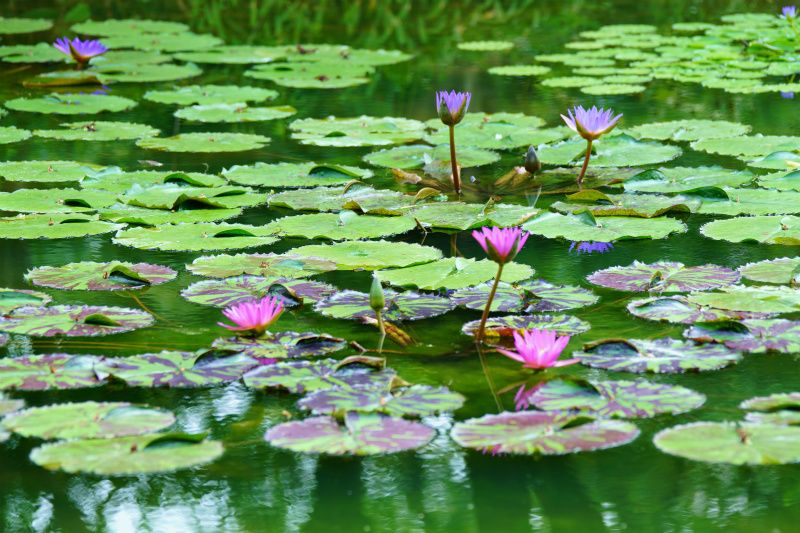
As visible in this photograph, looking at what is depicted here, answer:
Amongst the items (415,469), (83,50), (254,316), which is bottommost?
(415,469)

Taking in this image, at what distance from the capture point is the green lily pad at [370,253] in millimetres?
2787

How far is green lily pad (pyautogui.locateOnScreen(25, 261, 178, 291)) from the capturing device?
2.67 metres

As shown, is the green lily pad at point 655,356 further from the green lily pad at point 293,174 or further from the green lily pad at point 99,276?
the green lily pad at point 293,174

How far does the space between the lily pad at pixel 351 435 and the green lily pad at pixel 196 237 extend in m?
1.14

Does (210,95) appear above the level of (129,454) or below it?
above

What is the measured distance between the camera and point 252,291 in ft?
8.45

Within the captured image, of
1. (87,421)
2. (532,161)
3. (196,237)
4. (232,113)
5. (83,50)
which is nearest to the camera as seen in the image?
(87,421)

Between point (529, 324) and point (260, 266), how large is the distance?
2.42 feet

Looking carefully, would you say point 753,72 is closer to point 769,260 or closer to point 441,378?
point 769,260

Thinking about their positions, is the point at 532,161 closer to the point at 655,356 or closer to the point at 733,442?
the point at 655,356

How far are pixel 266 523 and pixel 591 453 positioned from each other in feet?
1.75

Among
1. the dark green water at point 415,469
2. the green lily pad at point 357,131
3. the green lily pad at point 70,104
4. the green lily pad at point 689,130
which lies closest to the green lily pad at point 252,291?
the dark green water at point 415,469

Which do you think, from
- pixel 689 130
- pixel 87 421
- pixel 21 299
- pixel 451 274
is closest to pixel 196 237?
pixel 21 299

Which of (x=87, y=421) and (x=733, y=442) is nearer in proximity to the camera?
(x=733, y=442)
